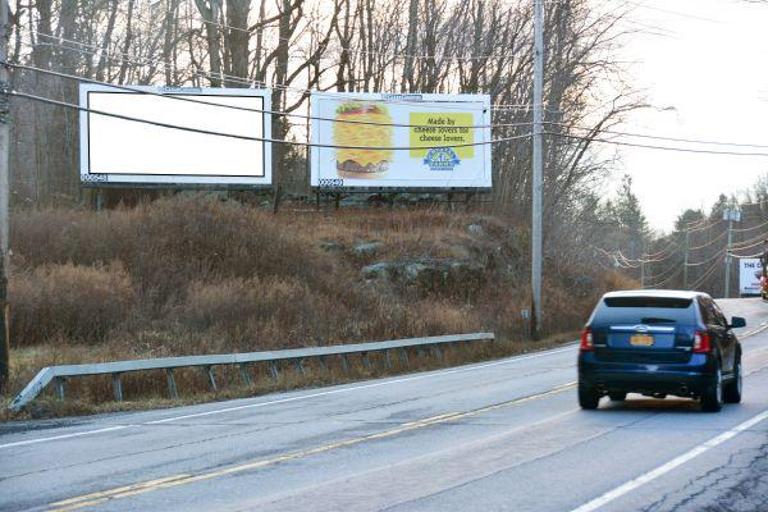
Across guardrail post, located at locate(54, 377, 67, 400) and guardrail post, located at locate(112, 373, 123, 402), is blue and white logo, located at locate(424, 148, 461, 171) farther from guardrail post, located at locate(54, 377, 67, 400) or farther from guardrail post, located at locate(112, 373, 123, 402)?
guardrail post, located at locate(54, 377, 67, 400)

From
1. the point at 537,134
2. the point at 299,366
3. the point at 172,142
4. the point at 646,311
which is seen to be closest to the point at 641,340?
the point at 646,311

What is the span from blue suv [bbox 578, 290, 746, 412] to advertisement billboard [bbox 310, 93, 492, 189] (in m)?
28.8

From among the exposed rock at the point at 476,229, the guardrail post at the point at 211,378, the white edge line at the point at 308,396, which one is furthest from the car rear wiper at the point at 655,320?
the exposed rock at the point at 476,229

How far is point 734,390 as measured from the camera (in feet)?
53.3

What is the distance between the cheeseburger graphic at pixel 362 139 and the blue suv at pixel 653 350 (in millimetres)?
29698

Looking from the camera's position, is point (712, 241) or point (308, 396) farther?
point (712, 241)

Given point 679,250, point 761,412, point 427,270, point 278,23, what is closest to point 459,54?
point 278,23

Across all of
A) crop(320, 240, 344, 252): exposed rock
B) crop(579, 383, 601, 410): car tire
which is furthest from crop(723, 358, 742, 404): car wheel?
crop(320, 240, 344, 252): exposed rock

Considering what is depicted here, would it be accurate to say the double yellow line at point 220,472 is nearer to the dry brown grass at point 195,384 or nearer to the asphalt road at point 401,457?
the asphalt road at point 401,457

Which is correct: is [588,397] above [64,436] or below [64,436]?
above

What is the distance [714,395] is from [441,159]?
31.5 meters

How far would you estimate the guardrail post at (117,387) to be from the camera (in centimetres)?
1803

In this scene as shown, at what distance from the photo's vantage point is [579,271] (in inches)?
2034

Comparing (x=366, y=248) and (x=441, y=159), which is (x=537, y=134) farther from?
(x=441, y=159)
